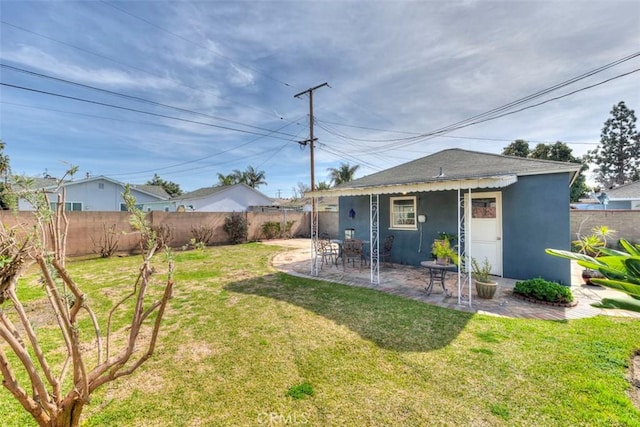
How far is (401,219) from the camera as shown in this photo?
9.87 metres

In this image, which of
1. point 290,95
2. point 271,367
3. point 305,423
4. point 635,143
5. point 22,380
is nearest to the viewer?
point 305,423

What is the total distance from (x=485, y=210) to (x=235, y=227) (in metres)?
13.0

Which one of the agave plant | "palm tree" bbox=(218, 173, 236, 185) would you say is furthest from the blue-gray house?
"palm tree" bbox=(218, 173, 236, 185)

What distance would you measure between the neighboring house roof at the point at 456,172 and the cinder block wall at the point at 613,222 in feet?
19.8

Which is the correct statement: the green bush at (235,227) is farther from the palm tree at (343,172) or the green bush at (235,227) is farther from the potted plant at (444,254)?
the palm tree at (343,172)

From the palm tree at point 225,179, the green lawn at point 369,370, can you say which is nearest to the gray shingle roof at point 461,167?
the green lawn at point 369,370

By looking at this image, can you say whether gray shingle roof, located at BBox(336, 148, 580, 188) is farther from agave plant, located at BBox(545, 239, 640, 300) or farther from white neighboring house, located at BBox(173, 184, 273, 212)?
white neighboring house, located at BBox(173, 184, 273, 212)

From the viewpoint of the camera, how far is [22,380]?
10.5 feet

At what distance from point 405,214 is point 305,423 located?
8.12 m

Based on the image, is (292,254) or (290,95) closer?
(292,254)

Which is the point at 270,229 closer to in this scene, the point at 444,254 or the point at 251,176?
the point at 444,254

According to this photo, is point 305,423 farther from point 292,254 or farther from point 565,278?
point 292,254

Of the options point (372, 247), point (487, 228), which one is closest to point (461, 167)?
point (487, 228)

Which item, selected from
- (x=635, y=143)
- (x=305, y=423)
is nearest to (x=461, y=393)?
(x=305, y=423)
